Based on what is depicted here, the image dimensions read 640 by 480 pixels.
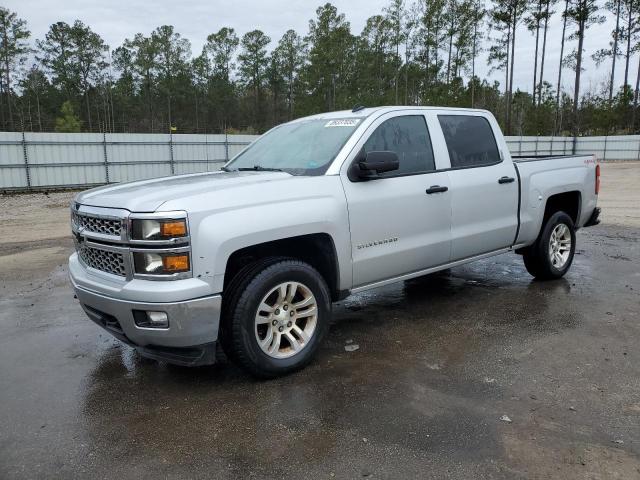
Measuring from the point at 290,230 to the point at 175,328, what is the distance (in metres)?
1.00

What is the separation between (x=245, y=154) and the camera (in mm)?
5090

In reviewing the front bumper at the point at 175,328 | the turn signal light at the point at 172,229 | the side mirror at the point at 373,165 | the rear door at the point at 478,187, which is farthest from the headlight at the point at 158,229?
the rear door at the point at 478,187

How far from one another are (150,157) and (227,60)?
47.2 metres

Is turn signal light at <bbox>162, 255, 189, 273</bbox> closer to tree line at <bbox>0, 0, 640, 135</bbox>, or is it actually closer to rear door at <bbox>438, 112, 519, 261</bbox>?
rear door at <bbox>438, 112, 519, 261</bbox>

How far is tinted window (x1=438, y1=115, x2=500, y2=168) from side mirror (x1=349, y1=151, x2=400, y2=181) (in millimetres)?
1177

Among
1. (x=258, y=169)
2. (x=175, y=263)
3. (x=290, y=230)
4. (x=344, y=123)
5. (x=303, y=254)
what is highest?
(x=344, y=123)

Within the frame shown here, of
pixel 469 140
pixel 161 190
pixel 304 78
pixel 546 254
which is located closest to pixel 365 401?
pixel 161 190

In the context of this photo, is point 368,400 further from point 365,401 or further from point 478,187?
point 478,187

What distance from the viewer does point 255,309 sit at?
3.50m

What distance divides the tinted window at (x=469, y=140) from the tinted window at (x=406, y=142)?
30cm

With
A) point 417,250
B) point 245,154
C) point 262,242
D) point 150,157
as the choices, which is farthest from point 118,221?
point 150,157

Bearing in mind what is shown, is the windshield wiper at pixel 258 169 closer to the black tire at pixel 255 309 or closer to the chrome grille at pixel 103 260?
the black tire at pixel 255 309

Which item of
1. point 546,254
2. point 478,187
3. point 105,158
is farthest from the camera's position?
point 105,158

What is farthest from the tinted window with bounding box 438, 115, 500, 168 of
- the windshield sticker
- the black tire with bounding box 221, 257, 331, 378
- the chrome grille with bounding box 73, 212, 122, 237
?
the chrome grille with bounding box 73, 212, 122, 237
